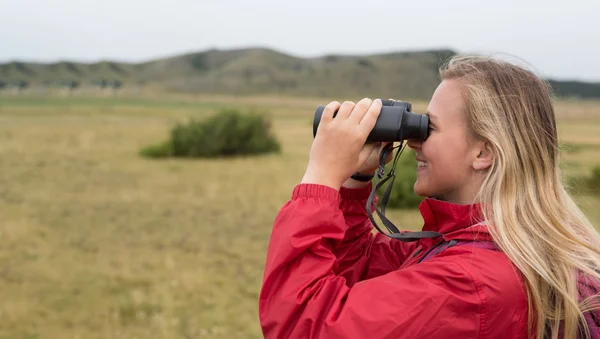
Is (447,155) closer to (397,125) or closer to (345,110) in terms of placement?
(397,125)

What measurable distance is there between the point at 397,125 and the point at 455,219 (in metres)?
0.26

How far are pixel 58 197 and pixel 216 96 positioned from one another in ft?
310

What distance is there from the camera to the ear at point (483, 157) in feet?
4.59

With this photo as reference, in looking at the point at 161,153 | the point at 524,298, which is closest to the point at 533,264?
the point at 524,298

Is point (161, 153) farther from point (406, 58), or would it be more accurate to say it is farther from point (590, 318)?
point (406, 58)

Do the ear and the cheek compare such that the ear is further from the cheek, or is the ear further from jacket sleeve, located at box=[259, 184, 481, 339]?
jacket sleeve, located at box=[259, 184, 481, 339]

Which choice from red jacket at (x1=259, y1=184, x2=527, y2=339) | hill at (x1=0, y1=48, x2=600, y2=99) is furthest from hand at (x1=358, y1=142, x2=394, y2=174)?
hill at (x1=0, y1=48, x2=600, y2=99)

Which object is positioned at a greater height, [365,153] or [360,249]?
[365,153]

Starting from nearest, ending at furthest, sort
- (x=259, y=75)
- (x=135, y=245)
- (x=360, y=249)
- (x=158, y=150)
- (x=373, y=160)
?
(x=373, y=160) → (x=360, y=249) → (x=135, y=245) → (x=158, y=150) → (x=259, y=75)

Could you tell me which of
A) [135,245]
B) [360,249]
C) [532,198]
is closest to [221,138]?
[135,245]

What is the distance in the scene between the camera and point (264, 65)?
389 ft

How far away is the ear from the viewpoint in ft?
4.59

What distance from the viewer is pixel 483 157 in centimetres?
142

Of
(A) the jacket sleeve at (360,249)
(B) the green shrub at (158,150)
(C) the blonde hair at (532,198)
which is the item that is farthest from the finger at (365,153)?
(B) the green shrub at (158,150)
